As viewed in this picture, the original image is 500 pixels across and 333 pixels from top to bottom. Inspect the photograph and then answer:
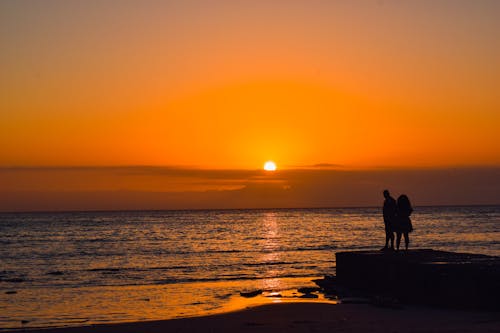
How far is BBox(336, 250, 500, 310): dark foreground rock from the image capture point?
17953 millimetres

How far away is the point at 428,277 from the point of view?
19.8 m

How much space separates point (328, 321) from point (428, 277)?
4.27m

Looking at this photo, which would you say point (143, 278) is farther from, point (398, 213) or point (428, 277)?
point (428, 277)

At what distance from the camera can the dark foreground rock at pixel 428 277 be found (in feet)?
58.9

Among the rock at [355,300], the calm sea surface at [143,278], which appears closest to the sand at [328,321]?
the rock at [355,300]

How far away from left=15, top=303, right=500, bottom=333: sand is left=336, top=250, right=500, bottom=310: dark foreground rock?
59cm

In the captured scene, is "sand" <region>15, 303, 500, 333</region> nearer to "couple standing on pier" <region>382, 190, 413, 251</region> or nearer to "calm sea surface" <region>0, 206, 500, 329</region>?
"calm sea surface" <region>0, 206, 500, 329</region>

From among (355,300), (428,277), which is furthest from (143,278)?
(428,277)

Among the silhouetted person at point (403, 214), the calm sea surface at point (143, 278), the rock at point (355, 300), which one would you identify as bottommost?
the calm sea surface at point (143, 278)

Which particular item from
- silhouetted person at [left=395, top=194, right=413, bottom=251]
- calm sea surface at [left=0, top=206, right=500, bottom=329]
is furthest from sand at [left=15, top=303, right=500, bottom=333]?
silhouetted person at [left=395, top=194, right=413, bottom=251]

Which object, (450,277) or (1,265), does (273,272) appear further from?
(1,265)

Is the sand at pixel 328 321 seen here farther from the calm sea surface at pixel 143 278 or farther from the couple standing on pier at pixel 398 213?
the couple standing on pier at pixel 398 213

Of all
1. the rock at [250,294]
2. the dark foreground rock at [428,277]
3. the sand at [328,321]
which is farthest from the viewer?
the rock at [250,294]

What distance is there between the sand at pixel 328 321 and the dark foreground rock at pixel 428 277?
23.4 inches
